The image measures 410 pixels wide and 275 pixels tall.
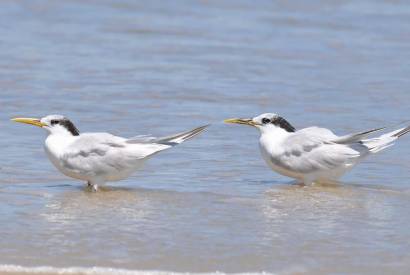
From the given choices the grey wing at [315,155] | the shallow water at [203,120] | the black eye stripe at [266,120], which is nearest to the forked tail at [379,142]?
the grey wing at [315,155]

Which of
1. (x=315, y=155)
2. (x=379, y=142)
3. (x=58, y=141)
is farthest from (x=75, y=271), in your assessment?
(x=379, y=142)

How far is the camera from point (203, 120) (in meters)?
10.8

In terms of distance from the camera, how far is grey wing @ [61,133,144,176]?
847 centimetres

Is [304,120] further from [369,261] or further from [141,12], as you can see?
[141,12]

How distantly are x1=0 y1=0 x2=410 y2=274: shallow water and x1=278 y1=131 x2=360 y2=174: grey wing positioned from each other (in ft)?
0.55

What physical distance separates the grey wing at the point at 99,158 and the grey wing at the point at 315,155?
1.08 m

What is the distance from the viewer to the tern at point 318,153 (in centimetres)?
875

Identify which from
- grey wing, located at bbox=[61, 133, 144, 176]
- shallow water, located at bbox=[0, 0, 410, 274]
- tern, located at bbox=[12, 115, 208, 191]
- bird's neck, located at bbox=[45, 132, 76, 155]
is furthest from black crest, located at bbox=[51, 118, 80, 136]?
shallow water, located at bbox=[0, 0, 410, 274]

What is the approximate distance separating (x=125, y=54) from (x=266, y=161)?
562 cm

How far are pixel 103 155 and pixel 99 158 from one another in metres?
0.03

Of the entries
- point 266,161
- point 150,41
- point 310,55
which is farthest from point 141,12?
point 266,161

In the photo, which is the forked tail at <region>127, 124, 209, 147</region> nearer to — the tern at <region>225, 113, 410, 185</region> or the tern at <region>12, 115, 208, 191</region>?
the tern at <region>12, 115, 208, 191</region>

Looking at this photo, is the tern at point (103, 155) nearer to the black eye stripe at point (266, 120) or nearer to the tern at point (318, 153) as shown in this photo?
the tern at point (318, 153)

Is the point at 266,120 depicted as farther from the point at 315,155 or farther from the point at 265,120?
the point at 315,155
